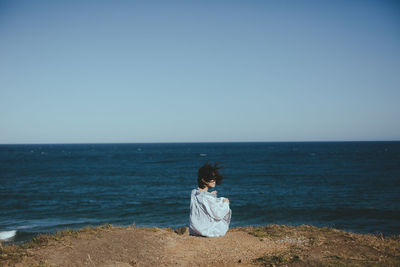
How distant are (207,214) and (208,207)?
31cm

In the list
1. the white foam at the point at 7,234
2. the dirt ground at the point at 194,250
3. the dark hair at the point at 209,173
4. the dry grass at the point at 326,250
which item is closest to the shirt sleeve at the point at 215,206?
the dark hair at the point at 209,173

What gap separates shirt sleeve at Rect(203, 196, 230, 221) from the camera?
699 cm

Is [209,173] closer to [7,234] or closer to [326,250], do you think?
[326,250]

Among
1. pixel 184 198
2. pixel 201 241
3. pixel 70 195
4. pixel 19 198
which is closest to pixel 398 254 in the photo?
pixel 201 241

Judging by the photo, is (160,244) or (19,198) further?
A: (19,198)

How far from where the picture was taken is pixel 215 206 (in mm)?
7051

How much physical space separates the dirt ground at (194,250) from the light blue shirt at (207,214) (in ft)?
1.90

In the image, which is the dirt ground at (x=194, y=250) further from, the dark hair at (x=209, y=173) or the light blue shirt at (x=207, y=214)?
the dark hair at (x=209, y=173)

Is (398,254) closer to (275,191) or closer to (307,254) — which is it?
(307,254)

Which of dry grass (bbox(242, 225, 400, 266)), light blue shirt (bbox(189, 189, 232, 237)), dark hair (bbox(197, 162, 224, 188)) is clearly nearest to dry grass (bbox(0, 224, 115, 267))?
light blue shirt (bbox(189, 189, 232, 237))

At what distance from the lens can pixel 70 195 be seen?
28.5 meters

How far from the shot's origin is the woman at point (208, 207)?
682cm

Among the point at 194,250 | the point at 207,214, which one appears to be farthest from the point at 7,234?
the point at 207,214

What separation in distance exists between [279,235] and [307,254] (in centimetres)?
250
